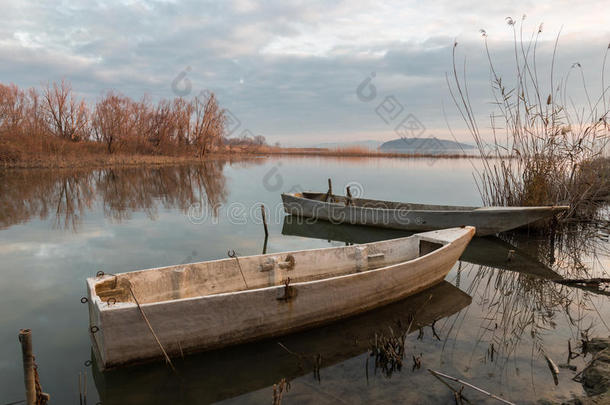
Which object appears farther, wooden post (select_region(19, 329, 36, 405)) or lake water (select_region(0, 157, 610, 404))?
lake water (select_region(0, 157, 610, 404))

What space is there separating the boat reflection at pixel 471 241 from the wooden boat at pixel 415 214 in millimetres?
212

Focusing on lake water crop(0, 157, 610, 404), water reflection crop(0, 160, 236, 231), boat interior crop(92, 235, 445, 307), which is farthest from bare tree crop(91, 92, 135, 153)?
boat interior crop(92, 235, 445, 307)

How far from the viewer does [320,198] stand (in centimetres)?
1304

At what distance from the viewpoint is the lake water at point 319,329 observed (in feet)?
A: 11.7

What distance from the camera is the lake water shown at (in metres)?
3.57

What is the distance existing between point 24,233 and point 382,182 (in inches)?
717

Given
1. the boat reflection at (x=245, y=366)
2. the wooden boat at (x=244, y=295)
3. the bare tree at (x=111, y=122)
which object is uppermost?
the bare tree at (x=111, y=122)

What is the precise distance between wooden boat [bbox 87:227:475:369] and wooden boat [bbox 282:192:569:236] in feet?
8.81

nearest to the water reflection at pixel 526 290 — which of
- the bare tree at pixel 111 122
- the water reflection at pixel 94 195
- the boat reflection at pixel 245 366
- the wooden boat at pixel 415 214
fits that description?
the wooden boat at pixel 415 214

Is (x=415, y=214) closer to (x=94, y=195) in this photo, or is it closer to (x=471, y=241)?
(x=471, y=241)

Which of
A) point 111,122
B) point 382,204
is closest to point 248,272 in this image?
point 382,204

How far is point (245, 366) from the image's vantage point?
12.9 feet

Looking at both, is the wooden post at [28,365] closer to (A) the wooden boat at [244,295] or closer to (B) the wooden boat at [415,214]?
(A) the wooden boat at [244,295]

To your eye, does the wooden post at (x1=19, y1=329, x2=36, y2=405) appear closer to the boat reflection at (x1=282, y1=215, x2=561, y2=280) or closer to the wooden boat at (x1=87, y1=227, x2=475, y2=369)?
the wooden boat at (x1=87, y1=227, x2=475, y2=369)
